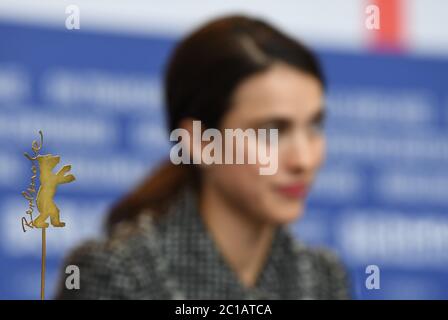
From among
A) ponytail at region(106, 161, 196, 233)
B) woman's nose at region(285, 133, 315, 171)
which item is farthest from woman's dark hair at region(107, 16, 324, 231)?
woman's nose at region(285, 133, 315, 171)

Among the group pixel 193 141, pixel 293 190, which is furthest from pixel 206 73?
pixel 293 190

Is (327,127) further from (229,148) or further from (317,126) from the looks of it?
(229,148)

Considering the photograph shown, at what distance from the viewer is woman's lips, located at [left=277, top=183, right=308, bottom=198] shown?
1211mm

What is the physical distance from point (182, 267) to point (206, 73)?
0.29 metres

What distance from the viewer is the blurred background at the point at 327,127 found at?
1.19 metres

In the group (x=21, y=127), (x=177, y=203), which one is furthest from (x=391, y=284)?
(x=21, y=127)

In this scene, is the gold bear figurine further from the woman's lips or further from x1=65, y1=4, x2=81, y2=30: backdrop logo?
the woman's lips

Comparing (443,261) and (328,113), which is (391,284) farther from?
(328,113)

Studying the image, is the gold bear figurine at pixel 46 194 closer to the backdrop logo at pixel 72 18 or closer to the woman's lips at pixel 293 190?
the backdrop logo at pixel 72 18

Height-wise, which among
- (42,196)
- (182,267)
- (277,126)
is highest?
(277,126)

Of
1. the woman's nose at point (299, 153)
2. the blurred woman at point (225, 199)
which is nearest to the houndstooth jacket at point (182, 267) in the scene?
the blurred woman at point (225, 199)

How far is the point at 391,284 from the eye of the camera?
50.4 inches

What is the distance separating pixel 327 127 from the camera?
4.14 ft

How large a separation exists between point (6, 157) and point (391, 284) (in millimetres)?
639
